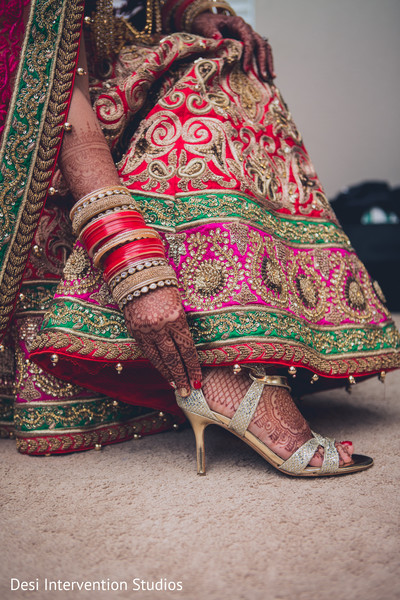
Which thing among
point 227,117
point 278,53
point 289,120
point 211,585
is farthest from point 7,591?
point 278,53

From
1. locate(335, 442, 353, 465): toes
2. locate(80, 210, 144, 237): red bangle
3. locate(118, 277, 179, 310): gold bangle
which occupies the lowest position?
locate(335, 442, 353, 465): toes

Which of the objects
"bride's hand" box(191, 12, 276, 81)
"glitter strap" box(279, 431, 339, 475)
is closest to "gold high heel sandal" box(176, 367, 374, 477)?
"glitter strap" box(279, 431, 339, 475)

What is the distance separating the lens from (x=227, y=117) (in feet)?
3.13

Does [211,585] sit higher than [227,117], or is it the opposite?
Answer: [227,117]

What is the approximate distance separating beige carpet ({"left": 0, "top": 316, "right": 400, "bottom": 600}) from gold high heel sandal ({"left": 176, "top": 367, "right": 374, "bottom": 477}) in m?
0.02

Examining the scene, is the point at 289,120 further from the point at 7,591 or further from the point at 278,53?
the point at 278,53

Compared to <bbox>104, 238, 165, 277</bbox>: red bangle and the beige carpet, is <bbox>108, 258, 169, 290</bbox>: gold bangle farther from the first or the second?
the beige carpet

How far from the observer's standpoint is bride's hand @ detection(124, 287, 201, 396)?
0.73m

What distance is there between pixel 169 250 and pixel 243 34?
22.2 inches

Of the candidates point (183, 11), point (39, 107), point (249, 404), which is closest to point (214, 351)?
point (249, 404)

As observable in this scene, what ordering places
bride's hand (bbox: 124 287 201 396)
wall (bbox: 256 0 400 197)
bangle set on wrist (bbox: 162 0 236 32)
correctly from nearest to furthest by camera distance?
bride's hand (bbox: 124 287 201 396), bangle set on wrist (bbox: 162 0 236 32), wall (bbox: 256 0 400 197)

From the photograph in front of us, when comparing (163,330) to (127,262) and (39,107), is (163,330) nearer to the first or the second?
(127,262)

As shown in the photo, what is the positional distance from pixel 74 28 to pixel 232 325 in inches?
22.4

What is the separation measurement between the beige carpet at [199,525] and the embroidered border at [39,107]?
443 millimetres
